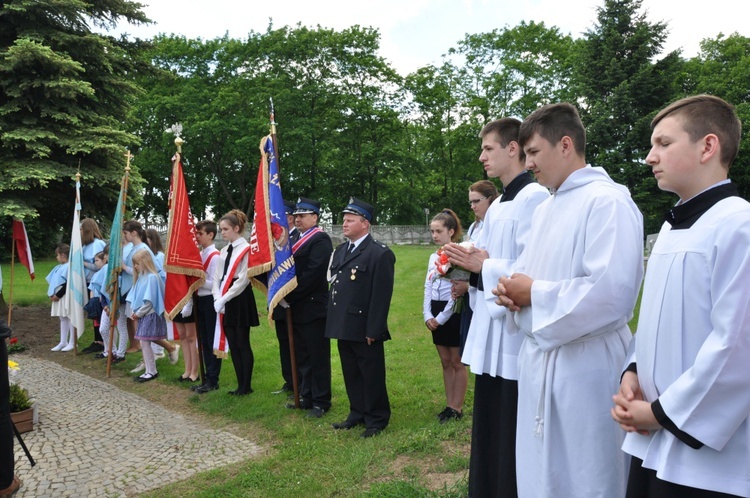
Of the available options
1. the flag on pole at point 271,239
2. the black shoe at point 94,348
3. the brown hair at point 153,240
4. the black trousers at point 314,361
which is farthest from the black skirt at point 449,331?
the black shoe at point 94,348

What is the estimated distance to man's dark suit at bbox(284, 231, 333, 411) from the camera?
678 centimetres

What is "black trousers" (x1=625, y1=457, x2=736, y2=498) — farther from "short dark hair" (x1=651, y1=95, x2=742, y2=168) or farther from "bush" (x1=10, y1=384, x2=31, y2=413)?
"bush" (x1=10, y1=384, x2=31, y2=413)

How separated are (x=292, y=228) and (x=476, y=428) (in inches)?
186

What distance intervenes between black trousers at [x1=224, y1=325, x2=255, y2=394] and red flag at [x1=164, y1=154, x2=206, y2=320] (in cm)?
90

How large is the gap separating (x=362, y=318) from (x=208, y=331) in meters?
3.16

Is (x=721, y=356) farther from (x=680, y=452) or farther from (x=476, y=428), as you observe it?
(x=476, y=428)

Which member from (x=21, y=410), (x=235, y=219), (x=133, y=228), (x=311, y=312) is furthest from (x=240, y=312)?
(x=133, y=228)

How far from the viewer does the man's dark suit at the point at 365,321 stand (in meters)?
5.89

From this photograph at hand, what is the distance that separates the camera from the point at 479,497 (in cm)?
367

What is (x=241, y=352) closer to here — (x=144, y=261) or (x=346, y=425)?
(x=346, y=425)

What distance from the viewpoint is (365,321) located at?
234 inches

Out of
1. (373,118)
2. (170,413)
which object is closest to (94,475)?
(170,413)

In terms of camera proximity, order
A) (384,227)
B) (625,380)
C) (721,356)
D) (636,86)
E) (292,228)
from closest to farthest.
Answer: (721,356) → (625,380) → (292,228) → (636,86) → (384,227)

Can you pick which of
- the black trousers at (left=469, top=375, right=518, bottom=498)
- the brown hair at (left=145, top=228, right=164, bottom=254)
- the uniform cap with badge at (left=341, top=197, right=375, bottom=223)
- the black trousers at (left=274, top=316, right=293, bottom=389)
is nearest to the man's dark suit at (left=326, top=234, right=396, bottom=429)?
the uniform cap with badge at (left=341, top=197, right=375, bottom=223)
